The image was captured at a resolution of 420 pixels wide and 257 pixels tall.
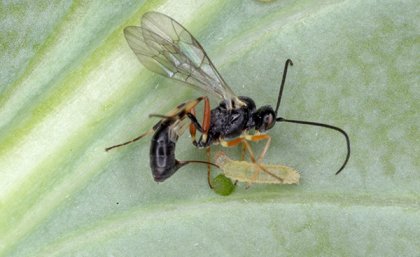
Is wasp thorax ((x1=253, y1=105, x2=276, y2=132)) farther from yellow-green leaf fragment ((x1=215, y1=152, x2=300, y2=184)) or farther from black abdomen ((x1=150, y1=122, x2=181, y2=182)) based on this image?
black abdomen ((x1=150, y1=122, x2=181, y2=182))

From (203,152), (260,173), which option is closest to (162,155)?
(203,152)

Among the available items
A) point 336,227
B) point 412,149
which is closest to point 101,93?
point 336,227

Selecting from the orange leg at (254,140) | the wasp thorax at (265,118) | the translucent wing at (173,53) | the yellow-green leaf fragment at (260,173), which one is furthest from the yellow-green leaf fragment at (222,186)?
the translucent wing at (173,53)

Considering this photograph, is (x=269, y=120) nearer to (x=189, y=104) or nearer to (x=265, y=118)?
(x=265, y=118)

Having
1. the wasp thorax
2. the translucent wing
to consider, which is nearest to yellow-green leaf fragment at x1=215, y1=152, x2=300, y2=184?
the wasp thorax

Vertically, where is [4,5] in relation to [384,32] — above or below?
above

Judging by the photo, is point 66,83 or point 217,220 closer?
point 217,220

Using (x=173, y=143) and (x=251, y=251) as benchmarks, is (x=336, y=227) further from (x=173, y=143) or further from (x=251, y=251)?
(x=173, y=143)
